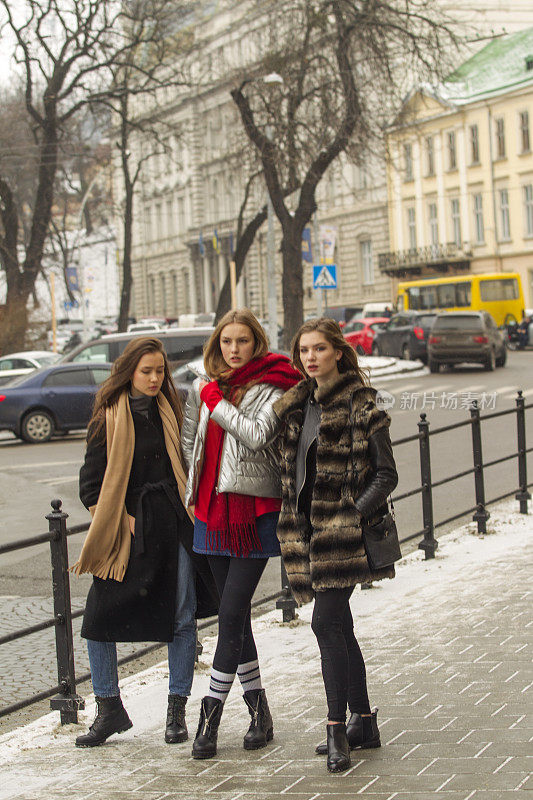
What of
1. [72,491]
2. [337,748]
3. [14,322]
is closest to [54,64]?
[14,322]

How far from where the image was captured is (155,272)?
309 ft

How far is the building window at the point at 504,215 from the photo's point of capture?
59.8 m

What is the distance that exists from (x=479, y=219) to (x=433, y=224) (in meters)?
3.99

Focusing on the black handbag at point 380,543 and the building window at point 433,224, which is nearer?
the black handbag at point 380,543

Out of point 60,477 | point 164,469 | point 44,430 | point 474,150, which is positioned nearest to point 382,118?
point 44,430

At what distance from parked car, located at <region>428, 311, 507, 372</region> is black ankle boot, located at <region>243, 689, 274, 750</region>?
2871 centimetres

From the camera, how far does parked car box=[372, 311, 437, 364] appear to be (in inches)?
1497

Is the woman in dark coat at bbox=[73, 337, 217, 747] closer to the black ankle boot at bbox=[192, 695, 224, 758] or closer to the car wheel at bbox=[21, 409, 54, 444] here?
the black ankle boot at bbox=[192, 695, 224, 758]

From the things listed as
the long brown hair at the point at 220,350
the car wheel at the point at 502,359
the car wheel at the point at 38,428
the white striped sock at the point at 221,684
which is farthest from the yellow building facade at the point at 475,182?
the white striped sock at the point at 221,684

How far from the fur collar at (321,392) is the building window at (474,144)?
60.0 m

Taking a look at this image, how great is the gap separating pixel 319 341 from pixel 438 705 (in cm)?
171

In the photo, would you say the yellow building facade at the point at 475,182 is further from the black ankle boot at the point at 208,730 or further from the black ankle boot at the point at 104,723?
the black ankle boot at the point at 208,730

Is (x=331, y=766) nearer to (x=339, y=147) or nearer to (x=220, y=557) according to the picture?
(x=220, y=557)

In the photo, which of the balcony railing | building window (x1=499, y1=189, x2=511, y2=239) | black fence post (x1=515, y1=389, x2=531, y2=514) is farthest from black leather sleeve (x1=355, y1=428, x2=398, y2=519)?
the balcony railing
